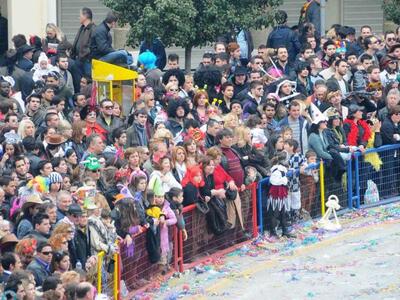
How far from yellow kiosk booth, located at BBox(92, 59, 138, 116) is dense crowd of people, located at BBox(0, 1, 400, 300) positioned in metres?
0.20

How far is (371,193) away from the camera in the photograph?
26828mm

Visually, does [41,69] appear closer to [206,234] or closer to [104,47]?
[104,47]

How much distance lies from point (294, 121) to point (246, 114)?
103 centimetres

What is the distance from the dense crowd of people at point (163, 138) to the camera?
19.5 meters

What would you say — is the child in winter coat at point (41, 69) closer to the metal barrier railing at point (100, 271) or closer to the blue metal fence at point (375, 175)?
the blue metal fence at point (375, 175)

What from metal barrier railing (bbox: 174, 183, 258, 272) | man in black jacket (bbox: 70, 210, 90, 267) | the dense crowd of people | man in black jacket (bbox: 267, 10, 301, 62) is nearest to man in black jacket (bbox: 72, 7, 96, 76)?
the dense crowd of people

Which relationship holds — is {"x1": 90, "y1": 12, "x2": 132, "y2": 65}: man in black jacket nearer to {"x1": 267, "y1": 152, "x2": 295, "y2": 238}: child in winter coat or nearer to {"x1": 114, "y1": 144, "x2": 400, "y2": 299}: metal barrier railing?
{"x1": 114, "y1": 144, "x2": 400, "y2": 299}: metal barrier railing

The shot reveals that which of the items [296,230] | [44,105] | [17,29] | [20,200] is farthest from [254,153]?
[17,29]

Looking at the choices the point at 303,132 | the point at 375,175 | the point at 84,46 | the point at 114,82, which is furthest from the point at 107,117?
the point at 375,175

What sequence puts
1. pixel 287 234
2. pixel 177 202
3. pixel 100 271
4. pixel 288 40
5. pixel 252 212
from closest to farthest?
pixel 100 271, pixel 177 202, pixel 252 212, pixel 287 234, pixel 288 40

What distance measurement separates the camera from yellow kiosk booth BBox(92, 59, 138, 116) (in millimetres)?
26500

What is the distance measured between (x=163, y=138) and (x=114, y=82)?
3.88 meters

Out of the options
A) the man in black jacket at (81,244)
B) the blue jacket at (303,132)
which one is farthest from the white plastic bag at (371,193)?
the man in black jacket at (81,244)

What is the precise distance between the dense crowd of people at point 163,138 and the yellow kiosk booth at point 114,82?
20 cm
